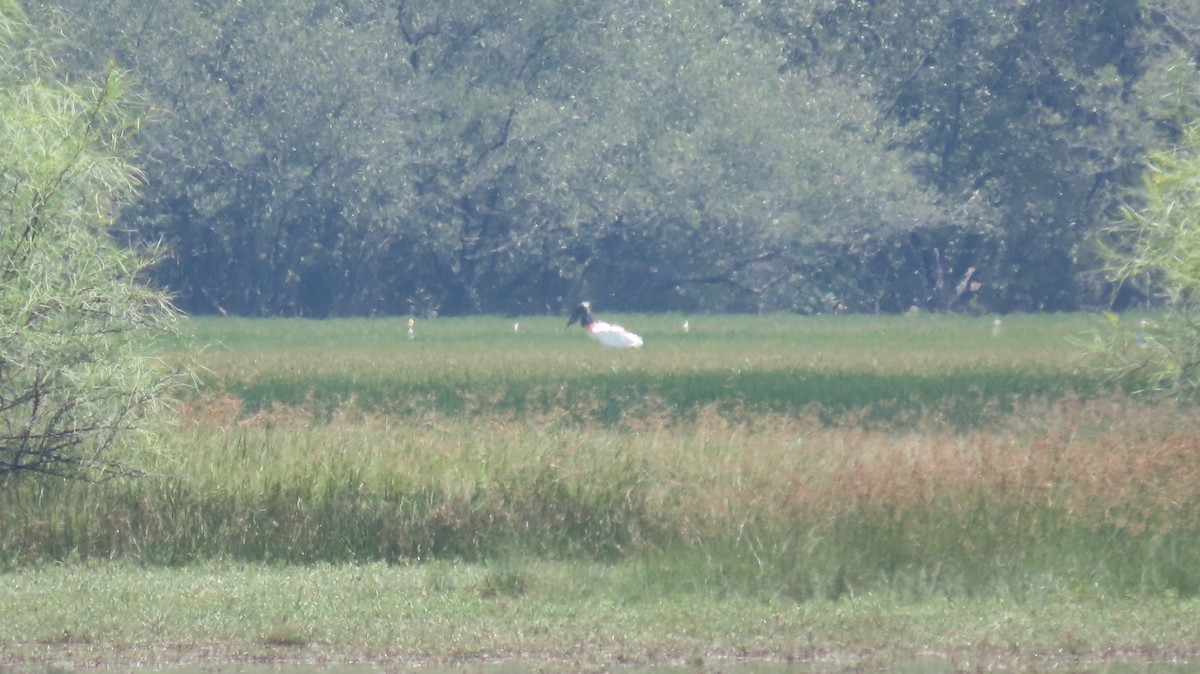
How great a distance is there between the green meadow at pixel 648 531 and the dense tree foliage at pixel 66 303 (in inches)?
15.2

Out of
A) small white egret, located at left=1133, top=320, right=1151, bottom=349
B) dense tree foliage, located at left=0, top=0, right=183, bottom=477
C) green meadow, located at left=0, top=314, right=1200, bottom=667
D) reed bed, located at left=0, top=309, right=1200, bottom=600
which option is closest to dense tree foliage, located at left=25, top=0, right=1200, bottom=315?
small white egret, located at left=1133, top=320, right=1151, bottom=349

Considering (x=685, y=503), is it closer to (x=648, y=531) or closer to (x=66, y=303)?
(x=648, y=531)

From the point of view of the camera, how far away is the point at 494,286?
5741 centimetres

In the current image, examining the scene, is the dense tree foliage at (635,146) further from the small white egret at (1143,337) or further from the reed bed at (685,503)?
the reed bed at (685,503)

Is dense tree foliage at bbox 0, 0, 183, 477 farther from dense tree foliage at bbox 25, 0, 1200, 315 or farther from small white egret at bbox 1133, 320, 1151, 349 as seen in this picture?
dense tree foliage at bbox 25, 0, 1200, 315

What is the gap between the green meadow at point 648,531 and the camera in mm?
10805

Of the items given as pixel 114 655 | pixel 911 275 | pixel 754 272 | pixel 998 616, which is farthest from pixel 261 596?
pixel 911 275

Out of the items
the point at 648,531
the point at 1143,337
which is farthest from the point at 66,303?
the point at 1143,337

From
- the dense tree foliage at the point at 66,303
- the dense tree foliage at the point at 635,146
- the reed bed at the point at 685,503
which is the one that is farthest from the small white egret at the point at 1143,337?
the dense tree foliage at the point at 635,146

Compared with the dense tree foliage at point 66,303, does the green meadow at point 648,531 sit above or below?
below

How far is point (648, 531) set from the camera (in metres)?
13.6

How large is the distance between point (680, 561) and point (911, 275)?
4889cm

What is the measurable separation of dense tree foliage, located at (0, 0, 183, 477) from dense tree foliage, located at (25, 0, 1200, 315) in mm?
32589

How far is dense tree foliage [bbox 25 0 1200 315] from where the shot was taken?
49562mm
